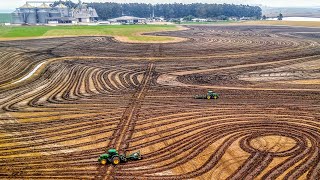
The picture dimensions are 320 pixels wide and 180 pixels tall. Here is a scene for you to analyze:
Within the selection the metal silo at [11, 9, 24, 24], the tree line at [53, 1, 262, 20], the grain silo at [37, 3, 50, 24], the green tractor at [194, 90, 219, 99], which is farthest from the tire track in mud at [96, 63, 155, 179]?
the tree line at [53, 1, 262, 20]

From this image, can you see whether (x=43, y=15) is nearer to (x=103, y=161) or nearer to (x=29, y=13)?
(x=29, y=13)

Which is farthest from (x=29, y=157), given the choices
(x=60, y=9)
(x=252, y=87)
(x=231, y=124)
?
(x=60, y=9)

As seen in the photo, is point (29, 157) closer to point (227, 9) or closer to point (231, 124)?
point (231, 124)

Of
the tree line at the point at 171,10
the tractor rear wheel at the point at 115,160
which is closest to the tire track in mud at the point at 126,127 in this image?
the tractor rear wheel at the point at 115,160

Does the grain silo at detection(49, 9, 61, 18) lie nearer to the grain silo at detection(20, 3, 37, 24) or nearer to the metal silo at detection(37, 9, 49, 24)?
the metal silo at detection(37, 9, 49, 24)

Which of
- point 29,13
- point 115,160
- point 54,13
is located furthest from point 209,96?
point 29,13

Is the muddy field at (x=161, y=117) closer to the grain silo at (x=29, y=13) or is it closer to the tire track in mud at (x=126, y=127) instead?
the tire track in mud at (x=126, y=127)
